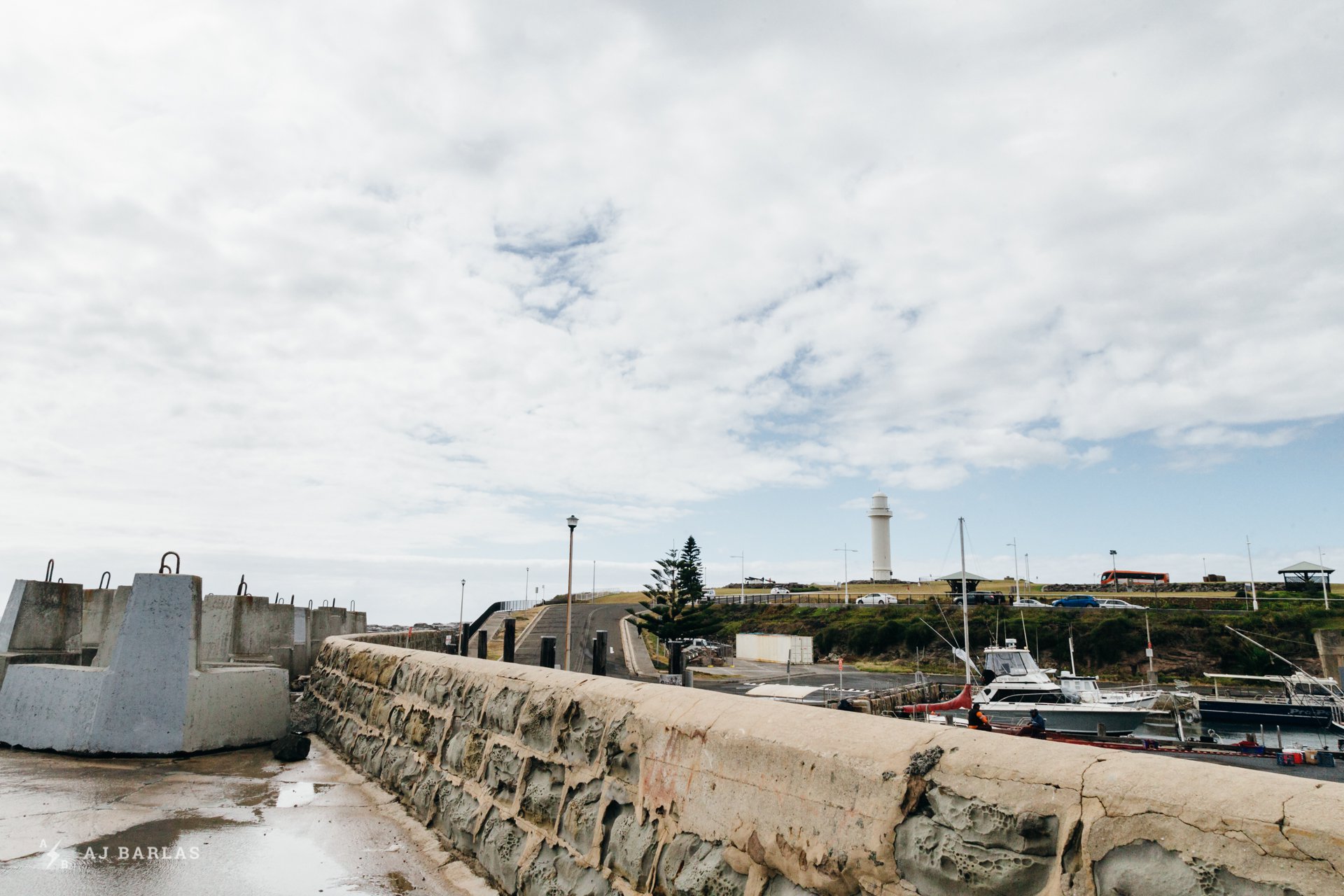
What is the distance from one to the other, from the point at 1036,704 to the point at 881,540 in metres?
66.3

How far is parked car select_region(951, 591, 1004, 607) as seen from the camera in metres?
62.4

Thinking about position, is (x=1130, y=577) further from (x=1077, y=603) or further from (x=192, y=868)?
(x=192, y=868)

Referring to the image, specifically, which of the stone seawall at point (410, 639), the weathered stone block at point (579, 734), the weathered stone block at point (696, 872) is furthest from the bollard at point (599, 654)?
the weathered stone block at point (696, 872)

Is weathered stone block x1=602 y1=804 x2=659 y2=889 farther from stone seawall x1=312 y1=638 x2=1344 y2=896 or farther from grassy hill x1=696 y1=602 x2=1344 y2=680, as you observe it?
grassy hill x1=696 y1=602 x2=1344 y2=680

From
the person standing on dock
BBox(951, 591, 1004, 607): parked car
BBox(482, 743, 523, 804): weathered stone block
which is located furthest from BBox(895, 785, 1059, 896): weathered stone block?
BBox(951, 591, 1004, 607): parked car

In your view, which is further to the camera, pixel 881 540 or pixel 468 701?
pixel 881 540

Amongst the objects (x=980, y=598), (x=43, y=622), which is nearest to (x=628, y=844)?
(x=43, y=622)

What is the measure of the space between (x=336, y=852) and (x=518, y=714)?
1.39 meters

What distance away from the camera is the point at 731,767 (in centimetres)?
303

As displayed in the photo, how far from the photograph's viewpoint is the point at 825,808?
8.63ft

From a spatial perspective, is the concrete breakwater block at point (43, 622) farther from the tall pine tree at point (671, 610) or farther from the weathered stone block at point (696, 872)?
the tall pine tree at point (671, 610)

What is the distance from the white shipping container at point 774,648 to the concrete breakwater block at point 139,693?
129 feet

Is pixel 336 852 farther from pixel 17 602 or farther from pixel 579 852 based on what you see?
pixel 17 602

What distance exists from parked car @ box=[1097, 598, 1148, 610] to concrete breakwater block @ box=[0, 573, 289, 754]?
2370 inches
